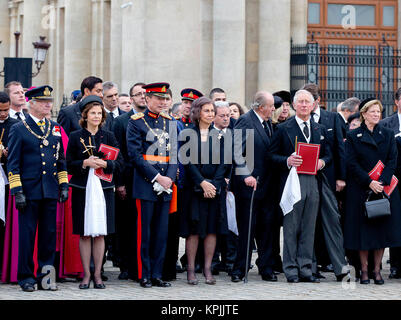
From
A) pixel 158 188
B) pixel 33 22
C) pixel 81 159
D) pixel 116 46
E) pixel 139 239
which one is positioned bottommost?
pixel 139 239

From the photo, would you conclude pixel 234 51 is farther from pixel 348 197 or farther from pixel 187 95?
pixel 348 197

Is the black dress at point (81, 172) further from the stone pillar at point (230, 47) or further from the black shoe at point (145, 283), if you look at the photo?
the stone pillar at point (230, 47)

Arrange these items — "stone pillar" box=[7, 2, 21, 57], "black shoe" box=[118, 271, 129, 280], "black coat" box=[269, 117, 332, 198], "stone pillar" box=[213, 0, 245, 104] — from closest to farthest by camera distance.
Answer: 1. "black coat" box=[269, 117, 332, 198]
2. "black shoe" box=[118, 271, 129, 280]
3. "stone pillar" box=[213, 0, 245, 104]
4. "stone pillar" box=[7, 2, 21, 57]

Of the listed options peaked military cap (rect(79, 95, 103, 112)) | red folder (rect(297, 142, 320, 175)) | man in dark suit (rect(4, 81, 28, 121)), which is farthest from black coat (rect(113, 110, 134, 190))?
red folder (rect(297, 142, 320, 175))

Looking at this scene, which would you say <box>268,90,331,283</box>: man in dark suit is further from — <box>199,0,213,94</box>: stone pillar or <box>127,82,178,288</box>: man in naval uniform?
<box>199,0,213,94</box>: stone pillar

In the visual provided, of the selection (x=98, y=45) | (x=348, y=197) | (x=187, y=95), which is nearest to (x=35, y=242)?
(x=187, y=95)

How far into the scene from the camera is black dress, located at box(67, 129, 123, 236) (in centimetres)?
1095

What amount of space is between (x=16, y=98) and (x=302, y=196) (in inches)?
147

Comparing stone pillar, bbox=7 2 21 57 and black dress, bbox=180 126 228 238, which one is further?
stone pillar, bbox=7 2 21 57

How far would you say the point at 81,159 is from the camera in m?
11.0

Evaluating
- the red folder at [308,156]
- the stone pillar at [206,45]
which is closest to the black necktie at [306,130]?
the red folder at [308,156]

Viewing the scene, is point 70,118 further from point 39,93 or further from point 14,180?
point 14,180

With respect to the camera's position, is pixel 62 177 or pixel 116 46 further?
pixel 116 46

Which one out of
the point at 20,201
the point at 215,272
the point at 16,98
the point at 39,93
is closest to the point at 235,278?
the point at 215,272
